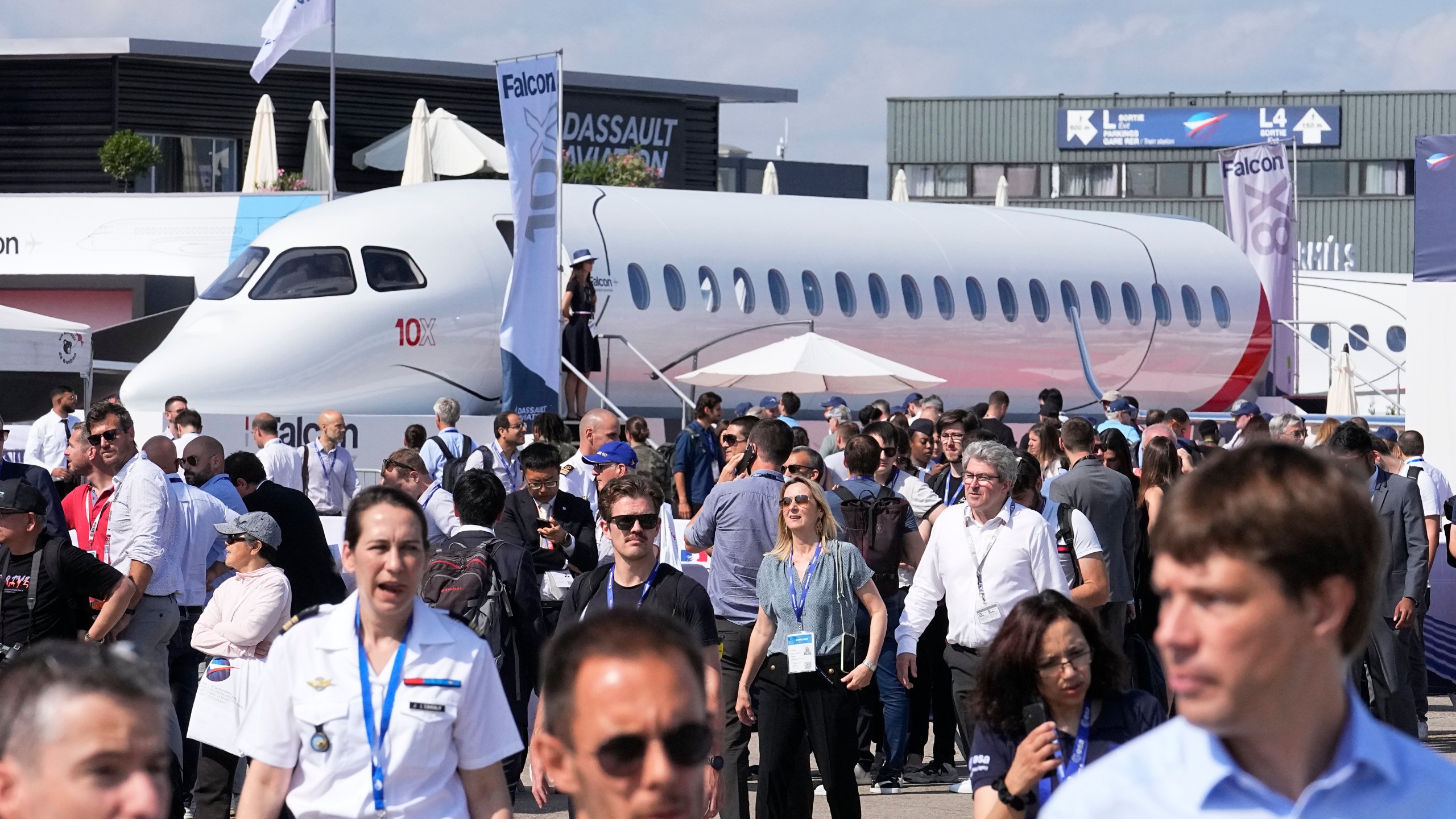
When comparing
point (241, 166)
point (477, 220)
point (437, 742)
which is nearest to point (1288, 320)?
point (477, 220)

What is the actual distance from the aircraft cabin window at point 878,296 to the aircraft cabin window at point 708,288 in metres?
2.43

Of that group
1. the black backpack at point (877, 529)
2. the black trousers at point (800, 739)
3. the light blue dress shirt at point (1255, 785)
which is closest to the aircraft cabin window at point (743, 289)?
the black backpack at point (877, 529)

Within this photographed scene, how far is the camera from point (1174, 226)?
27.9 m

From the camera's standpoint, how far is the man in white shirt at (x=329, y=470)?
14.6 meters

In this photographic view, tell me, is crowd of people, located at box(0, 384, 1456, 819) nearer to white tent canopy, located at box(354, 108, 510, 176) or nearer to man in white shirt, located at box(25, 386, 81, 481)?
man in white shirt, located at box(25, 386, 81, 481)

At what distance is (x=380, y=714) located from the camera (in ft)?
14.1

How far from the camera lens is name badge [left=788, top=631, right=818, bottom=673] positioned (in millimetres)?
7516

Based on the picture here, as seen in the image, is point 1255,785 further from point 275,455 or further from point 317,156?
point 317,156

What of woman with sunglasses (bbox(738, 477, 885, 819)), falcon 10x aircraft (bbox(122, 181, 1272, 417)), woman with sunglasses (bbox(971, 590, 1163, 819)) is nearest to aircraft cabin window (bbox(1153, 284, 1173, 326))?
falcon 10x aircraft (bbox(122, 181, 1272, 417))

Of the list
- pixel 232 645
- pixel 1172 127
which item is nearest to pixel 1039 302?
pixel 232 645

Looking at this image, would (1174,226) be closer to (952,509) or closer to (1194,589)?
(952,509)

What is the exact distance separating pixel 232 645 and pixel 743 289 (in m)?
14.3

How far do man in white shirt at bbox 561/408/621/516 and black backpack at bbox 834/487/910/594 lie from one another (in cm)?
227

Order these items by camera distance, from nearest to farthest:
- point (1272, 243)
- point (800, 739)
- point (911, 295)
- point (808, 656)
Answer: point (808, 656)
point (800, 739)
point (911, 295)
point (1272, 243)
